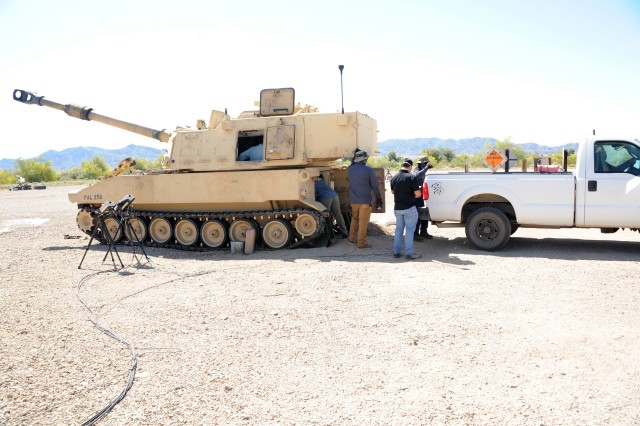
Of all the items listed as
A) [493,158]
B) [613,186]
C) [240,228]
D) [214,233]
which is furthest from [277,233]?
[493,158]

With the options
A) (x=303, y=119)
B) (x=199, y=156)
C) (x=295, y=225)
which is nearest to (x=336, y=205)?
(x=295, y=225)

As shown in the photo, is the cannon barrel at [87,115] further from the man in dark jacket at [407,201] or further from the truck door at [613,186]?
the truck door at [613,186]

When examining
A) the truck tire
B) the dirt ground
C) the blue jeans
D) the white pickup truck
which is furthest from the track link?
the truck tire

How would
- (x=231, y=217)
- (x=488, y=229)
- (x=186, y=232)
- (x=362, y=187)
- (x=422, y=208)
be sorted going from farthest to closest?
(x=186, y=232)
(x=231, y=217)
(x=422, y=208)
(x=362, y=187)
(x=488, y=229)

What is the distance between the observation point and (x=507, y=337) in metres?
5.50

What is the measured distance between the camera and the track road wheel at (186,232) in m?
12.1

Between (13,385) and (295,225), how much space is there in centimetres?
717

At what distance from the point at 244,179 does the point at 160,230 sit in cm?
249

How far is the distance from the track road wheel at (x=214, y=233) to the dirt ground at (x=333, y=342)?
7.00 feet

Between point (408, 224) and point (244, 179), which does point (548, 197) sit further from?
point (244, 179)

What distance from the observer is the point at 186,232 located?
40.3 feet

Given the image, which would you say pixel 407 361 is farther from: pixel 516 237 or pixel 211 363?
pixel 516 237

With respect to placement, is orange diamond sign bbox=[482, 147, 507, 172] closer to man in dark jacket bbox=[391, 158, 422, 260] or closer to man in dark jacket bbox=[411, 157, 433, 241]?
man in dark jacket bbox=[411, 157, 433, 241]

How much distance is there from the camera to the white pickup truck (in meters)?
9.57
